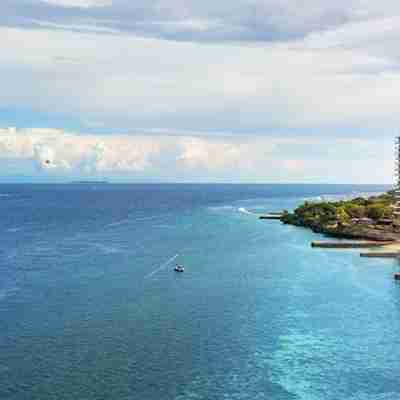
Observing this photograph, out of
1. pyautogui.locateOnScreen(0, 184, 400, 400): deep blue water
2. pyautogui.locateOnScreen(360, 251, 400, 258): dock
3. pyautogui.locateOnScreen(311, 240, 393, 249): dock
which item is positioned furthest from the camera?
pyautogui.locateOnScreen(311, 240, 393, 249): dock

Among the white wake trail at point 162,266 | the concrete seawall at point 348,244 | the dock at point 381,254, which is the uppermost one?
the concrete seawall at point 348,244

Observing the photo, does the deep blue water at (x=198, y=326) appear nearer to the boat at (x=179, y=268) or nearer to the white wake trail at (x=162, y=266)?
the white wake trail at (x=162, y=266)

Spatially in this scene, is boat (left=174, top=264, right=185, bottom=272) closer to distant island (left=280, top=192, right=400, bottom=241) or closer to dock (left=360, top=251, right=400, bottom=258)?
dock (left=360, top=251, right=400, bottom=258)

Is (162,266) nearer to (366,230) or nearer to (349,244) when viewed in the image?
(349,244)

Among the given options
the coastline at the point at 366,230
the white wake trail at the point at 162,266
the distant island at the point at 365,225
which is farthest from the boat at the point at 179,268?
the distant island at the point at 365,225

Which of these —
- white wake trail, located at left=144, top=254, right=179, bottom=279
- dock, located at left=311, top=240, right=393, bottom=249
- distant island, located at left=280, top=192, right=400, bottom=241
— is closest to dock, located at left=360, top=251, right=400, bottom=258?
dock, located at left=311, top=240, right=393, bottom=249

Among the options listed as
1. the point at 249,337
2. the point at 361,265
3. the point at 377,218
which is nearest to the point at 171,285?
the point at 249,337

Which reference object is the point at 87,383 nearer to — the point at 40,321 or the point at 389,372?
the point at 40,321

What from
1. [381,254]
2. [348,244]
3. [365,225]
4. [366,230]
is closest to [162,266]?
[381,254]
